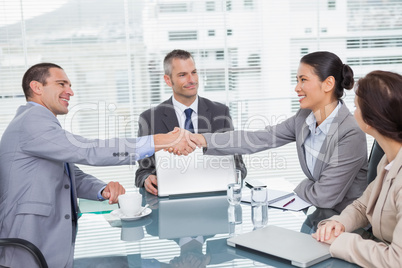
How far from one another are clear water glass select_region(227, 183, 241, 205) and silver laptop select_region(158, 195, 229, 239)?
0.06 meters

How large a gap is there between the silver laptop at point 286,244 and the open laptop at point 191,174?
694 mm

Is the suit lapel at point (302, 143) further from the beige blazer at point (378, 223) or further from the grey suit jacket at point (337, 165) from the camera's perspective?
the beige blazer at point (378, 223)

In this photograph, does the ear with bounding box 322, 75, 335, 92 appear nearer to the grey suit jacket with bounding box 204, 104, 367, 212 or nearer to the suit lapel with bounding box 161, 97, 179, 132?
the grey suit jacket with bounding box 204, 104, 367, 212

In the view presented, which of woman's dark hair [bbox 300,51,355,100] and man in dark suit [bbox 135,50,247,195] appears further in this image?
man in dark suit [bbox 135,50,247,195]

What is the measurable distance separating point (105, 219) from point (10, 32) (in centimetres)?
280

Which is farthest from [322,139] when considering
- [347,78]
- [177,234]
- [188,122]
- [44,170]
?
[44,170]

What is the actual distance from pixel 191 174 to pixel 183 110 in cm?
100

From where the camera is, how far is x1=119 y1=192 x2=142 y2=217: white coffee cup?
6.48 ft

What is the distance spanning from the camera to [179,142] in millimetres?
2453

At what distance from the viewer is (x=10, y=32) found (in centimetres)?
416

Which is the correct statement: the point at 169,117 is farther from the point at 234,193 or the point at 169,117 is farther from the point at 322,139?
the point at 234,193

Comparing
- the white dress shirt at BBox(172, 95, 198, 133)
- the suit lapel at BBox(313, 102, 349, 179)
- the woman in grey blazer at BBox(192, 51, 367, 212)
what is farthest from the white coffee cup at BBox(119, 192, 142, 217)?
the white dress shirt at BBox(172, 95, 198, 133)

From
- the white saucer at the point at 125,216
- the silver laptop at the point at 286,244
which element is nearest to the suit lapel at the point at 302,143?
the silver laptop at the point at 286,244

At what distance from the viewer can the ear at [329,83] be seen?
2441mm
